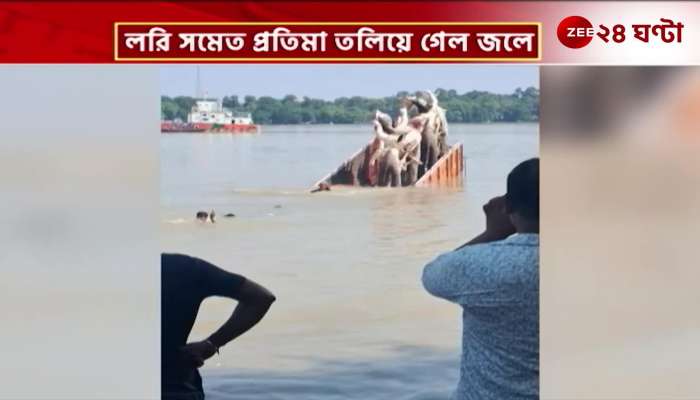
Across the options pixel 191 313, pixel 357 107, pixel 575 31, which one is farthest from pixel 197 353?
pixel 575 31

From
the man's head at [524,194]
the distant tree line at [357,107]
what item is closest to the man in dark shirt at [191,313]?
the distant tree line at [357,107]

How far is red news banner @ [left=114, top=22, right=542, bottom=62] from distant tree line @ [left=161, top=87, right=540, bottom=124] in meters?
0.11

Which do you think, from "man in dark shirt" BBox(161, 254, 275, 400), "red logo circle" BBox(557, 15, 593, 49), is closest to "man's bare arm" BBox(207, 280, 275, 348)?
"man in dark shirt" BBox(161, 254, 275, 400)

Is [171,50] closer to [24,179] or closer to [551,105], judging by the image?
[24,179]

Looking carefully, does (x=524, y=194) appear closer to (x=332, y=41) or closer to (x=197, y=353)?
(x=332, y=41)

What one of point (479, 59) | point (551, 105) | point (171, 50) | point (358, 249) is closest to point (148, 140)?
point (171, 50)

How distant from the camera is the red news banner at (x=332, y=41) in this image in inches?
107

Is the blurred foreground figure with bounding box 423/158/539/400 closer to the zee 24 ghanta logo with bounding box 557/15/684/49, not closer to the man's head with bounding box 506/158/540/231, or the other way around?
the man's head with bounding box 506/158/540/231

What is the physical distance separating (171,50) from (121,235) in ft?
1.61

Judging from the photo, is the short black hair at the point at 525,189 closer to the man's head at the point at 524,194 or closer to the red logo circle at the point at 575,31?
the man's head at the point at 524,194

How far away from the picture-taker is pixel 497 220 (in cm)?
284

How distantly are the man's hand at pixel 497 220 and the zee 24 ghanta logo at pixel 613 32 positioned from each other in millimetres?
447

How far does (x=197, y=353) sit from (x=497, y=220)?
2.85 ft

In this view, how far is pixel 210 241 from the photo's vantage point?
110 inches
